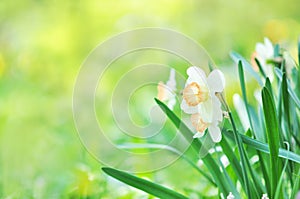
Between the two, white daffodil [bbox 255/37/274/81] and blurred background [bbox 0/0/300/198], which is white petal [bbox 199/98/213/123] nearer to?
white daffodil [bbox 255/37/274/81]

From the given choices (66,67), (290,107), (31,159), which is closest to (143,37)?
(66,67)

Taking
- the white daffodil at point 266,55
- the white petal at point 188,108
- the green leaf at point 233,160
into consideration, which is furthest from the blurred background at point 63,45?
the white petal at point 188,108

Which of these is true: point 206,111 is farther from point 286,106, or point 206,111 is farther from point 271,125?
point 286,106

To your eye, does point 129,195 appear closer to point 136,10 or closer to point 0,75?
point 0,75

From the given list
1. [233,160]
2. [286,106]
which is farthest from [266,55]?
[233,160]

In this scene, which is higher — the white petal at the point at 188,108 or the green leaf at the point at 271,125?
the white petal at the point at 188,108

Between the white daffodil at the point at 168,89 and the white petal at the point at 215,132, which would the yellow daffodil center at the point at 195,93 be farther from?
the white daffodil at the point at 168,89

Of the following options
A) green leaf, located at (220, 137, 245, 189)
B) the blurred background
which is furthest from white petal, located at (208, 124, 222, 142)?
the blurred background

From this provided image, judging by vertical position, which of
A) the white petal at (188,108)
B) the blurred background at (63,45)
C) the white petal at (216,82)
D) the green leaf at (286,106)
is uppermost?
the blurred background at (63,45)
